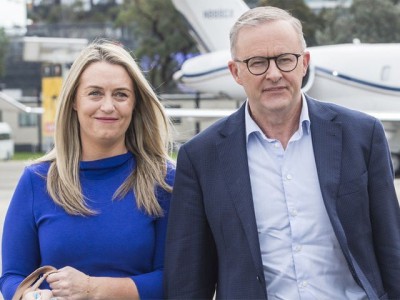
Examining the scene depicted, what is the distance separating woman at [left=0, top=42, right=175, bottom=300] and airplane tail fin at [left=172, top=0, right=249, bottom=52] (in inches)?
1043

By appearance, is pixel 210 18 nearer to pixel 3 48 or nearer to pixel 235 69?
pixel 235 69

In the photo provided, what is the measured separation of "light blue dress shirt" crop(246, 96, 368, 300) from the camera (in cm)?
270

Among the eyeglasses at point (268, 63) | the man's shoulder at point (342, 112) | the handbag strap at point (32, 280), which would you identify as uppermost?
the eyeglasses at point (268, 63)

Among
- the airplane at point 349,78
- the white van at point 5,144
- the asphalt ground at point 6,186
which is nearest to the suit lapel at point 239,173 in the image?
the asphalt ground at point 6,186

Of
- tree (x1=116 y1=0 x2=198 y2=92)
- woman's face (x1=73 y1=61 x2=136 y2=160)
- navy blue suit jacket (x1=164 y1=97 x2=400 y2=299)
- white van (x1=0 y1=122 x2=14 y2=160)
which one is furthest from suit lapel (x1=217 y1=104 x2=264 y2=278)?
tree (x1=116 y1=0 x2=198 y2=92)

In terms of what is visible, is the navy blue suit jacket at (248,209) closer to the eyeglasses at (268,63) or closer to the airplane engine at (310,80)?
the eyeglasses at (268,63)

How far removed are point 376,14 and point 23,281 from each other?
49.7 metres

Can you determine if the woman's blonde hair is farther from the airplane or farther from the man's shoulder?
the airplane

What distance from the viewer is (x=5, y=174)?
22.7 metres

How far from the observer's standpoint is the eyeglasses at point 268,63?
275 cm

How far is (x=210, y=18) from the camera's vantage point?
29.7 m

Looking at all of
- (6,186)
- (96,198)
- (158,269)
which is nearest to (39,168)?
(96,198)

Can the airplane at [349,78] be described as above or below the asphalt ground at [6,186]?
above

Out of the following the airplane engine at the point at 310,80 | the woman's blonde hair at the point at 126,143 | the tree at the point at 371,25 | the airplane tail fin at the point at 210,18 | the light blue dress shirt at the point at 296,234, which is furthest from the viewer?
the tree at the point at 371,25
